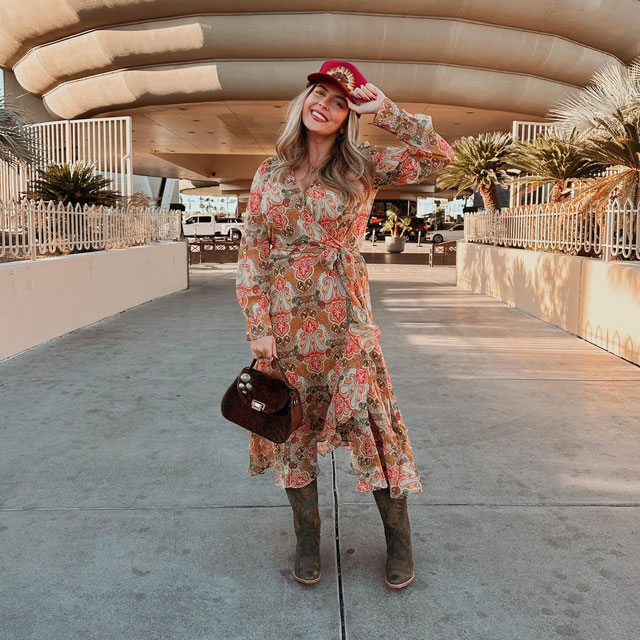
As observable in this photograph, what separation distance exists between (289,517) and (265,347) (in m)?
1.08

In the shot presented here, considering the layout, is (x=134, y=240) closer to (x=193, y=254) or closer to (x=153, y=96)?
(x=153, y=96)

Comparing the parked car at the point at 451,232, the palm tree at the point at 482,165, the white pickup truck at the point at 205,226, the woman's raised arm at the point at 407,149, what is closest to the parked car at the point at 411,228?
the parked car at the point at 451,232

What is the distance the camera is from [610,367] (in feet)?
22.4

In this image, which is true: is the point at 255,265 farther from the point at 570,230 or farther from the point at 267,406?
the point at 570,230

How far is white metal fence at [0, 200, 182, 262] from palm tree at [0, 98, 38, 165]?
0.78m

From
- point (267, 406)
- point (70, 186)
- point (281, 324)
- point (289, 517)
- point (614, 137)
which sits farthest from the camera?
point (70, 186)

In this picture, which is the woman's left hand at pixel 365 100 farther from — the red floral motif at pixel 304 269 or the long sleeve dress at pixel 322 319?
the red floral motif at pixel 304 269

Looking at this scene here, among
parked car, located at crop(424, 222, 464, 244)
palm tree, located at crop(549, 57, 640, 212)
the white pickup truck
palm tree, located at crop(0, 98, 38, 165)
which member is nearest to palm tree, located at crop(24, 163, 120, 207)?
palm tree, located at crop(0, 98, 38, 165)

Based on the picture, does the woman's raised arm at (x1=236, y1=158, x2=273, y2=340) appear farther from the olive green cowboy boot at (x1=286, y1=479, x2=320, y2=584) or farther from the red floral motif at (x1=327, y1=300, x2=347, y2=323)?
the olive green cowboy boot at (x1=286, y1=479, x2=320, y2=584)

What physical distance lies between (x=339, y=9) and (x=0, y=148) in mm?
8000

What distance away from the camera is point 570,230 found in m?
9.65

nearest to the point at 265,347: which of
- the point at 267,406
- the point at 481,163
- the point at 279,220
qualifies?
the point at 267,406

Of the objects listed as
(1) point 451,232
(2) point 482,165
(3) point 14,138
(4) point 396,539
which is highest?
(2) point 482,165

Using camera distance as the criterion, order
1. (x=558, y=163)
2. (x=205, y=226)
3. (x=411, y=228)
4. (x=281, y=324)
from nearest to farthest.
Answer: (x=281, y=324)
(x=558, y=163)
(x=411, y=228)
(x=205, y=226)
